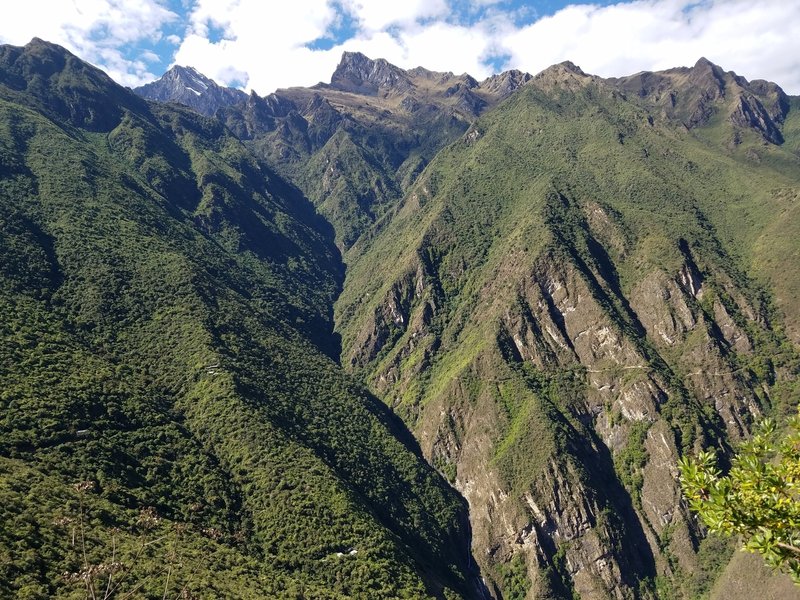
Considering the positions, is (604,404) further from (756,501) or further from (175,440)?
(756,501)

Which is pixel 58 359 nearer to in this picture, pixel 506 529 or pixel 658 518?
pixel 506 529

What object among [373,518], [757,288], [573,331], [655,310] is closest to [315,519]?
[373,518]

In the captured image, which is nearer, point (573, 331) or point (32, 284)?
point (32, 284)

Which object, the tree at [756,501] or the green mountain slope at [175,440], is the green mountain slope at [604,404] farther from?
the tree at [756,501]

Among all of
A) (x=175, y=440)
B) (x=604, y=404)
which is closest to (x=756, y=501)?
(x=175, y=440)

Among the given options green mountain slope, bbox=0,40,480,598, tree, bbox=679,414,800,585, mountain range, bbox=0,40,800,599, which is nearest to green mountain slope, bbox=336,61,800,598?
mountain range, bbox=0,40,800,599

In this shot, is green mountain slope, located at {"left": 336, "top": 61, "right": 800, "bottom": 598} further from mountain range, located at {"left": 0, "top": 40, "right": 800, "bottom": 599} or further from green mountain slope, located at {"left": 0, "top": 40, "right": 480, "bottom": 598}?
green mountain slope, located at {"left": 0, "top": 40, "right": 480, "bottom": 598}

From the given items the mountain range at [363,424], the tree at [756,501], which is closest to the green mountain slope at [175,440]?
the mountain range at [363,424]
